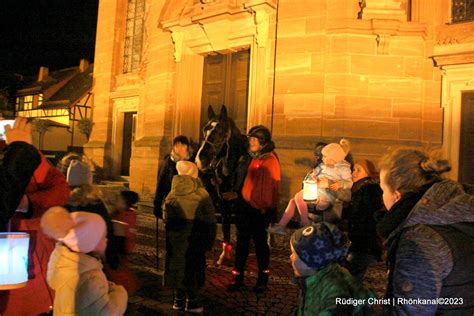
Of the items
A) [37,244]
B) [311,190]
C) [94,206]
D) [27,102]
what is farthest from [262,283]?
[27,102]

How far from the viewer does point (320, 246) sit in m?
2.00

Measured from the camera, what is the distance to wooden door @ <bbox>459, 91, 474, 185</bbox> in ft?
29.1

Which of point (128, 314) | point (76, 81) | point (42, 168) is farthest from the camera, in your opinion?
point (76, 81)

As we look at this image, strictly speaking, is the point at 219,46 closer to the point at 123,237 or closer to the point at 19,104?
the point at 123,237

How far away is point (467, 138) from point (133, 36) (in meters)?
12.1

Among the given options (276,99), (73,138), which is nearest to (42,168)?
(276,99)

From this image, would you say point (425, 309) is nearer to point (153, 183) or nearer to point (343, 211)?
point (343, 211)

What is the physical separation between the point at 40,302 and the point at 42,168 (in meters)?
0.80

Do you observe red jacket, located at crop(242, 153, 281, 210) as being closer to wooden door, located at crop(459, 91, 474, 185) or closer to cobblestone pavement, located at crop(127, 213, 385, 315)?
cobblestone pavement, located at crop(127, 213, 385, 315)

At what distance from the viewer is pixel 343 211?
17.9 ft

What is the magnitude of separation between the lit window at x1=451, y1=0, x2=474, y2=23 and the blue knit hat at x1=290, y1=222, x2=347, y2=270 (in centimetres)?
881

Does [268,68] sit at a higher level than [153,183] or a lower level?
higher

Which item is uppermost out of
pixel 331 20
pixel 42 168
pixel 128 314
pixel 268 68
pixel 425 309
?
pixel 331 20

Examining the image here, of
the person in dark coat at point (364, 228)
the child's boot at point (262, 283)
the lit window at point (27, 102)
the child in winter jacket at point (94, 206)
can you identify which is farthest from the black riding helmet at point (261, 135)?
the lit window at point (27, 102)
